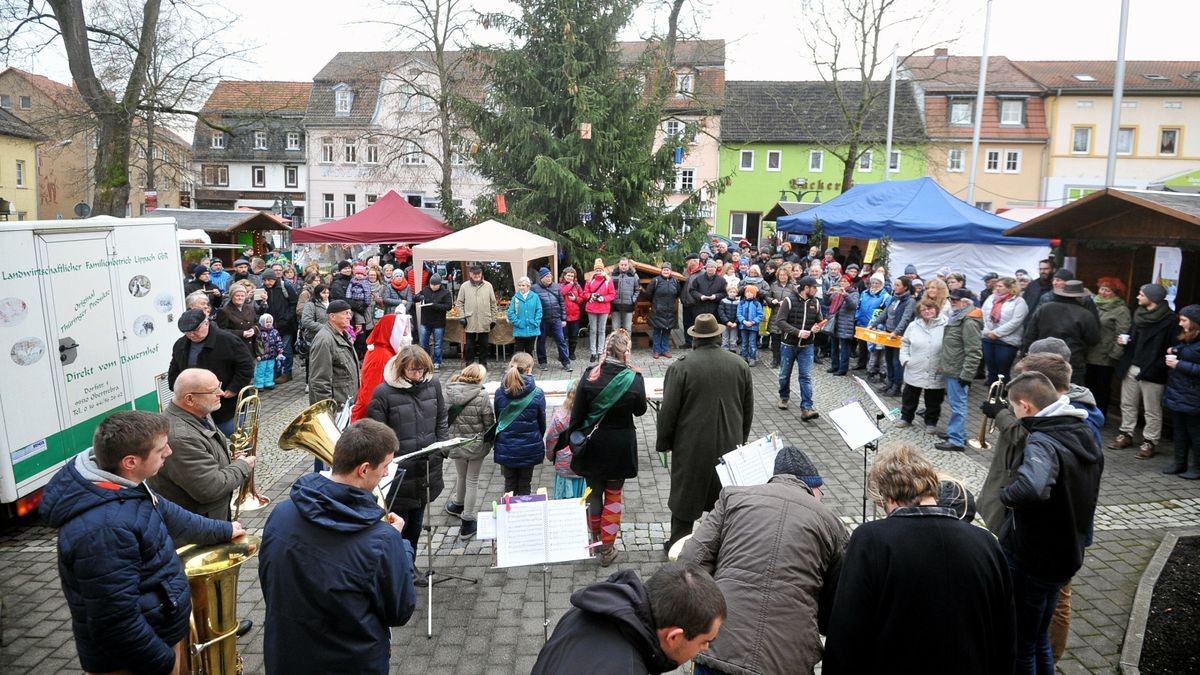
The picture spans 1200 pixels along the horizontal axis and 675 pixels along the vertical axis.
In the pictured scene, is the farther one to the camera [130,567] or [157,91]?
[157,91]

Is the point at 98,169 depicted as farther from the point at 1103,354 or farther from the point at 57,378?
the point at 1103,354

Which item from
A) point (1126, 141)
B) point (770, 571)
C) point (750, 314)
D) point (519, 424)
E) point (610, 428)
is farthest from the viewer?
point (1126, 141)

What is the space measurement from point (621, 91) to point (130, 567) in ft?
53.7

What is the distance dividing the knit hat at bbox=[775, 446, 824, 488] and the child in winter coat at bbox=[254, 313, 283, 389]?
10.0 meters

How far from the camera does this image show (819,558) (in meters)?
3.16

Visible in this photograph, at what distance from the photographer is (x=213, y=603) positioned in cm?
396

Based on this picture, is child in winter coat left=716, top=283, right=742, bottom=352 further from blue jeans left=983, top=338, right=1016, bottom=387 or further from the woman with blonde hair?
the woman with blonde hair

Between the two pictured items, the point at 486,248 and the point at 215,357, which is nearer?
the point at 215,357

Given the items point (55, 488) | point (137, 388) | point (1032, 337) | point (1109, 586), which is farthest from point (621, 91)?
point (55, 488)

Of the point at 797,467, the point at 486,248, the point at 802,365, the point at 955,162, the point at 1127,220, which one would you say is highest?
the point at 955,162

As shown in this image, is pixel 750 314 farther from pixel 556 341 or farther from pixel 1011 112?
pixel 1011 112

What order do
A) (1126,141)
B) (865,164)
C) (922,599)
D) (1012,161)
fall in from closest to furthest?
(922,599) → (1126,141) → (1012,161) → (865,164)

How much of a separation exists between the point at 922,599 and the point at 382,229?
1718 centimetres

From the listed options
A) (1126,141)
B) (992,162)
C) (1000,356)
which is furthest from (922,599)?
(1126,141)
